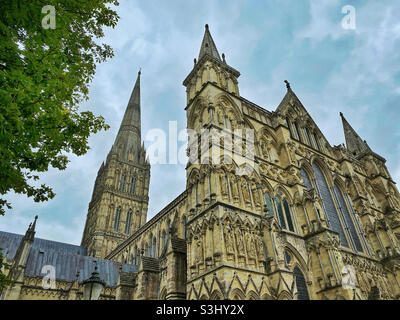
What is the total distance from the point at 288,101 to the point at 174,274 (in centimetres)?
1710

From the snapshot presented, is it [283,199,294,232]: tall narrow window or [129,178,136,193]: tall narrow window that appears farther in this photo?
[129,178,136,193]: tall narrow window

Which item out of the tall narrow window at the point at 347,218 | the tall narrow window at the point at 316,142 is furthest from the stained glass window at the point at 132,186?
the tall narrow window at the point at 347,218

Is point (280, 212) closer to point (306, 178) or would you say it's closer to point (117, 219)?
point (306, 178)

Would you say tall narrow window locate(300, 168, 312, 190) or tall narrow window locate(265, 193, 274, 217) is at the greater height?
tall narrow window locate(300, 168, 312, 190)

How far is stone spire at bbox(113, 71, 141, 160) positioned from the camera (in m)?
57.6

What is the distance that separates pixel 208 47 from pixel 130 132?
42881 millimetres

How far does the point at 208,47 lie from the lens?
22141 mm

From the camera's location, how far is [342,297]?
44.8ft

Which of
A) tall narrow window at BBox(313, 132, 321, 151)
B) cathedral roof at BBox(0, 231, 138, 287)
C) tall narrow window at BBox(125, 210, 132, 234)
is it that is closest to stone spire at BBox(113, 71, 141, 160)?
tall narrow window at BBox(125, 210, 132, 234)

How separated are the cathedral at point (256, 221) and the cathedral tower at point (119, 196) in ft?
45.1

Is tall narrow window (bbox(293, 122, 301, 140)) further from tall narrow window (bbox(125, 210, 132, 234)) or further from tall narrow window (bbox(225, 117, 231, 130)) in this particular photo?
tall narrow window (bbox(125, 210, 132, 234))

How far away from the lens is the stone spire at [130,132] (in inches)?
2268

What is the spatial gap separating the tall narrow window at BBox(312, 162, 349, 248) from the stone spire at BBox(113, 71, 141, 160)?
4197cm
